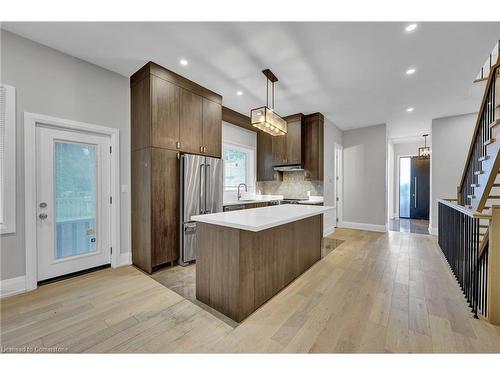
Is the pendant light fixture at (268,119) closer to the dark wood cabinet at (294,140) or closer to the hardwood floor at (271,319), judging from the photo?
the dark wood cabinet at (294,140)

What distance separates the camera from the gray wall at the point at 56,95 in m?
2.28

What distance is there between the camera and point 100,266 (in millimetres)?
2998

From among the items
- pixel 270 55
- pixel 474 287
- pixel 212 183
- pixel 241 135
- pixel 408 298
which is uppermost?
pixel 270 55

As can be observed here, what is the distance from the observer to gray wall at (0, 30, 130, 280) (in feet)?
7.48

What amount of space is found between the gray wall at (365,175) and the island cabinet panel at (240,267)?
4.25 m

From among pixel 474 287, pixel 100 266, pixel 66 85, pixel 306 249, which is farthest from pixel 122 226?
pixel 474 287

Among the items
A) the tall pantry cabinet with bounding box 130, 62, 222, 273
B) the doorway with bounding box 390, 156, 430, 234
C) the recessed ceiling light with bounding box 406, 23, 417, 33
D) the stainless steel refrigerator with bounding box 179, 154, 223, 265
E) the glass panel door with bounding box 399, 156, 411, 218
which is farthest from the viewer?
the glass panel door with bounding box 399, 156, 411, 218

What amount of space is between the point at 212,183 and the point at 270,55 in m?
1.99

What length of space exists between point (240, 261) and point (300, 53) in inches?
97.1

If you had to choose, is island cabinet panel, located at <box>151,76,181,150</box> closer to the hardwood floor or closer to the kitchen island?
the kitchen island

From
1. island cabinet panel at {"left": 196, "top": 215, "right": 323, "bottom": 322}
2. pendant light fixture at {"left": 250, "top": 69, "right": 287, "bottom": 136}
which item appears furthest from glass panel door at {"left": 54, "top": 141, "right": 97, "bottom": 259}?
pendant light fixture at {"left": 250, "top": 69, "right": 287, "bottom": 136}

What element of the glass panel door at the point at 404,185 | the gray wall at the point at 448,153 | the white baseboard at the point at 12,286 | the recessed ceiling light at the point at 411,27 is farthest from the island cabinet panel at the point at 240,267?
the glass panel door at the point at 404,185

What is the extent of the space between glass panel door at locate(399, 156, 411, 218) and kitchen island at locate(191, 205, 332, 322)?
7791 mm
